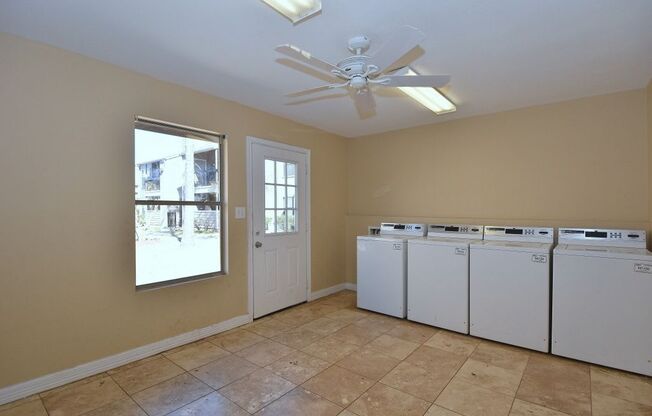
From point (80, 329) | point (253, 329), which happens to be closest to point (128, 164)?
point (80, 329)

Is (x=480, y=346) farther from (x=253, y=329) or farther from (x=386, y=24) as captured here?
(x=386, y=24)

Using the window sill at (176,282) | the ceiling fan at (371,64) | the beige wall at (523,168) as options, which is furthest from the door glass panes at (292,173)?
the ceiling fan at (371,64)

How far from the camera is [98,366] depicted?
8.32 feet

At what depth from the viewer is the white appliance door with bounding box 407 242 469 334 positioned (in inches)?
131

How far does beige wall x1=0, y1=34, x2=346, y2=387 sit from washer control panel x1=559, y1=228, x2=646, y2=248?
365 cm

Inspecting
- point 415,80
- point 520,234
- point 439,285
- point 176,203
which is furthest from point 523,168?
point 176,203

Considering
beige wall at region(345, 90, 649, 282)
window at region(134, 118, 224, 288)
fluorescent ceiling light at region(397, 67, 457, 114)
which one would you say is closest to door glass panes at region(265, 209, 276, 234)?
window at region(134, 118, 224, 288)

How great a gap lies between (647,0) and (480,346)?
2.76 m

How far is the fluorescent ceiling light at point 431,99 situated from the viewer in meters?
3.05

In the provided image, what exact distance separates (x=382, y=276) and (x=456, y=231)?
1006mm

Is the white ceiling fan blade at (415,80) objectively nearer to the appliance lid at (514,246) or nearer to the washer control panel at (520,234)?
the appliance lid at (514,246)

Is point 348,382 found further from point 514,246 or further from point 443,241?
point 514,246

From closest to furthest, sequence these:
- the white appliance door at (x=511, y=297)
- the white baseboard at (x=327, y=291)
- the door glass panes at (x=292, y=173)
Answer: the white appliance door at (x=511, y=297) < the door glass panes at (x=292, y=173) < the white baseboard at (x=327, y=291)

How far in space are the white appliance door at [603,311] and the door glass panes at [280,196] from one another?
112 inches
